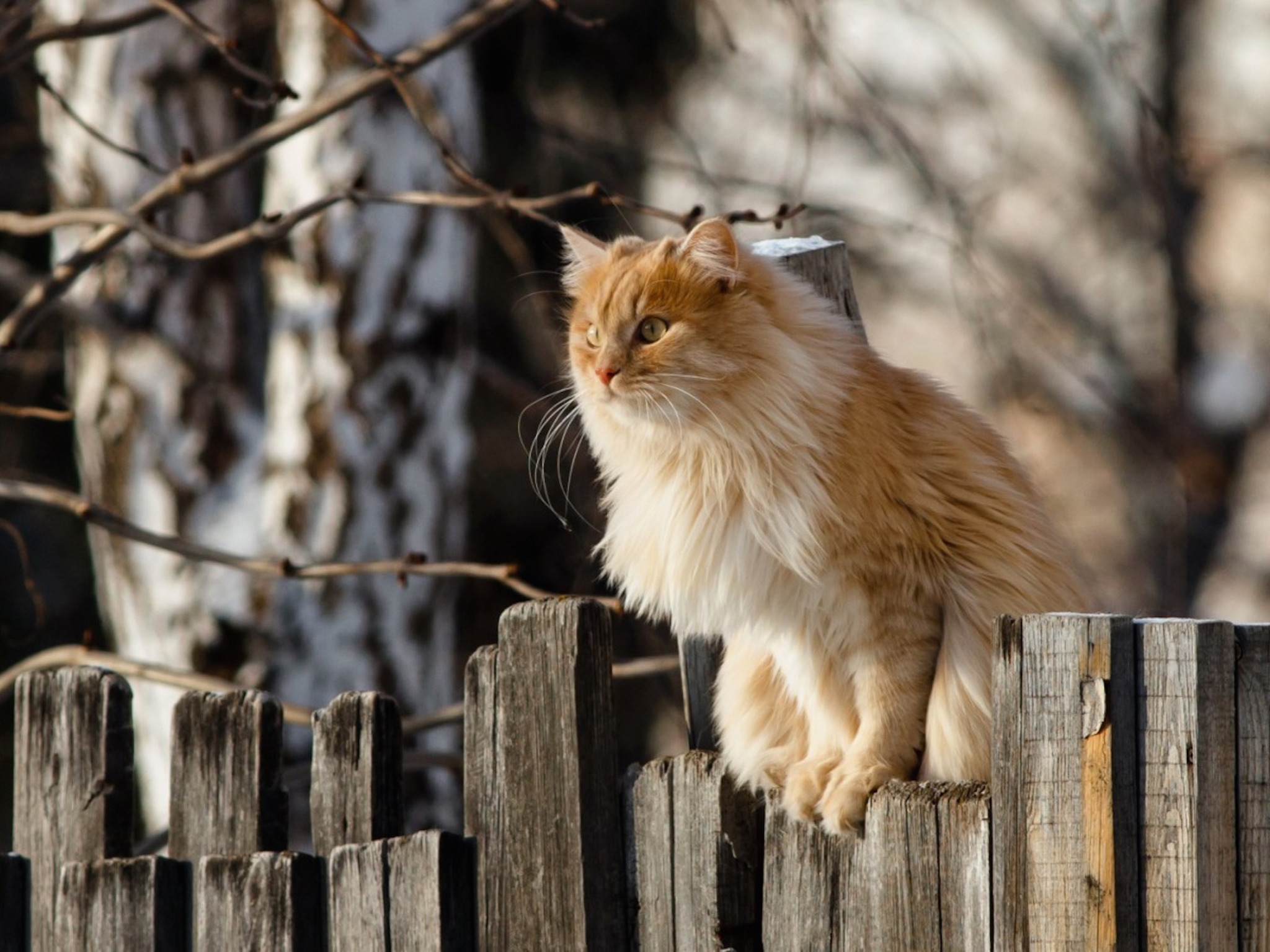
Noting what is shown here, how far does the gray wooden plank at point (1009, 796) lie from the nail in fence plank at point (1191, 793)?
4.3 inches

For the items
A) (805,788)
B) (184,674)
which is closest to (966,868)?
(805,788)

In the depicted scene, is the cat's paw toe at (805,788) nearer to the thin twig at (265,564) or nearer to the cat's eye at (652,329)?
the cat's eye at (652,329)

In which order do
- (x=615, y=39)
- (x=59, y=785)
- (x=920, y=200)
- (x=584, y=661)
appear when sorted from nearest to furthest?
1. (x=584, y=661)
2. (x=59, y=785)
3. (x=920, y=200)
4. (x=615, y=39)

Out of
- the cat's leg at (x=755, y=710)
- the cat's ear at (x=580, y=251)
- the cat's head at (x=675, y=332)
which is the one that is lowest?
the cat's leg at (x=755, y=710)

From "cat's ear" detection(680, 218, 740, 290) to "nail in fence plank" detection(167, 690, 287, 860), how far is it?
34.2 inches

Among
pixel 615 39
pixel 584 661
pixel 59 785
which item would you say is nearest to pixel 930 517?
pixel 584 661

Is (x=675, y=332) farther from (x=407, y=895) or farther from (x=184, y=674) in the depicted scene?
(x=184, y=674)

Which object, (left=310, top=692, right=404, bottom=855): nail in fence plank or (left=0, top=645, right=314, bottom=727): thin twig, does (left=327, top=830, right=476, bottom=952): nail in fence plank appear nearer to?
(left=310, top=692, right=404, bottom=855): nail in fence plank

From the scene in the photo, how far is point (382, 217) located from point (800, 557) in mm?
2224

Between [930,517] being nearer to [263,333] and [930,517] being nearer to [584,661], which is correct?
[584,661]

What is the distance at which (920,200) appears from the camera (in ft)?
17.6

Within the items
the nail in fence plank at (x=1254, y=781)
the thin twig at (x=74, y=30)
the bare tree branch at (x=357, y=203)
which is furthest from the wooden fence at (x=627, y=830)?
the thin twig at (x=74, y=30)

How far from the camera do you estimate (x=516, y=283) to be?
5.92 m

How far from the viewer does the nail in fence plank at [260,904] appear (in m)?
1.75
